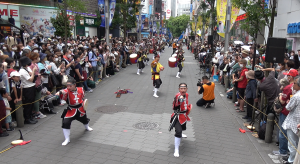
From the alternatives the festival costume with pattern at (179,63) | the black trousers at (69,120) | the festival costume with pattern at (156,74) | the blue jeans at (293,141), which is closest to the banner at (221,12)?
the festival costume with pattern at (179,63)

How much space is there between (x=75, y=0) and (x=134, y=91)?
7.22 m

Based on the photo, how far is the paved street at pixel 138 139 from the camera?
19.1 ft

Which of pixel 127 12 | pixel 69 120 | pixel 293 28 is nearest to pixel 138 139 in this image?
pixel 69 120

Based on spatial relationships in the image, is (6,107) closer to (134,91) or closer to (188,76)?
(134,91)

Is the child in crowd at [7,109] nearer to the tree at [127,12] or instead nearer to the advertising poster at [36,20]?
the advertising poster at [36,20]

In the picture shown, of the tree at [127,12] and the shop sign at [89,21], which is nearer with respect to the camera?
the tree at [127,12]

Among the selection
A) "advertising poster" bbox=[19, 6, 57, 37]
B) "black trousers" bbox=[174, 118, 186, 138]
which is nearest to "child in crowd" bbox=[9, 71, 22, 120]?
"black trousers" bbox=[174, 118, 186, 138]

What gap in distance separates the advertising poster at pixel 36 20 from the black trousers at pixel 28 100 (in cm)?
1853

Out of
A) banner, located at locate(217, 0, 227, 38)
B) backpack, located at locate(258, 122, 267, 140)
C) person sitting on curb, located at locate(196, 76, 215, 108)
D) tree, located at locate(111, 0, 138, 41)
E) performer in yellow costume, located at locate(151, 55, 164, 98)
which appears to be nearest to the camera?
backpack, located at locate(258, 122, 267, 140)

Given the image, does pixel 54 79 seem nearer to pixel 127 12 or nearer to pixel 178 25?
pixel 127 12

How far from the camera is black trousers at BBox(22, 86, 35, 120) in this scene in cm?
755

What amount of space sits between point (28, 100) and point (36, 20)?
19966 mm

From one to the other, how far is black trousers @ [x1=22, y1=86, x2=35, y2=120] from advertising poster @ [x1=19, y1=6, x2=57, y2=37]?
1853 cm

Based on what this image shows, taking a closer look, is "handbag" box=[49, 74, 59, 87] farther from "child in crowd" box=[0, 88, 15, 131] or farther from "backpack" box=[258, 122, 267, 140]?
"backpack" box=[258, 122, 267, 140]
